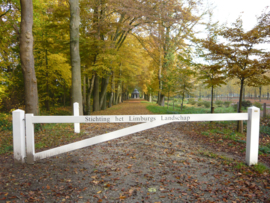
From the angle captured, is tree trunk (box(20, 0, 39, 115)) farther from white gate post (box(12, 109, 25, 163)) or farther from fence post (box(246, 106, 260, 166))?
fence post (box(246, 106, 260, 166))

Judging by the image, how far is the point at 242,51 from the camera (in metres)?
7.32

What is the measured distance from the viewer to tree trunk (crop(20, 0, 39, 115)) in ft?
22.0

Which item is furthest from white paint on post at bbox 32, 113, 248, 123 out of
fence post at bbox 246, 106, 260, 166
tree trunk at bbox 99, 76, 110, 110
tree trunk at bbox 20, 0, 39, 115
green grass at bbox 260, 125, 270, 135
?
tree trunk at bbox 99, 76, 110, 110

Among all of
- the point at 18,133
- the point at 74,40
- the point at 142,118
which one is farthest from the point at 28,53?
the point at 142,118

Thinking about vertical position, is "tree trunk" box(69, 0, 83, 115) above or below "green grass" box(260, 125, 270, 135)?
above

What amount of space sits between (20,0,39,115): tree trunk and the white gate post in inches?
137

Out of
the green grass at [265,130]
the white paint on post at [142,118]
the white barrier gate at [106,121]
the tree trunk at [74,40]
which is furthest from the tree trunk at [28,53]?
the green grass at [265,130]

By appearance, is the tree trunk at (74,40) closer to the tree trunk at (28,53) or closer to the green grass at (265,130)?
the tree trunk at (28,53)

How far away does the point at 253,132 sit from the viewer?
395 cm

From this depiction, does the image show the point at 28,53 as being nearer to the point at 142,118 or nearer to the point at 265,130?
the point at 142,118

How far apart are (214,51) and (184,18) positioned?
5046 millimetres

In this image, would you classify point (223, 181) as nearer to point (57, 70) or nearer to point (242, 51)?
point (242, 51)

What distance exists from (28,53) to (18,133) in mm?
4155

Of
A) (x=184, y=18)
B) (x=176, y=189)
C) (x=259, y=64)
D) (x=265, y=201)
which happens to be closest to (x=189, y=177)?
(x=176, y=189)
